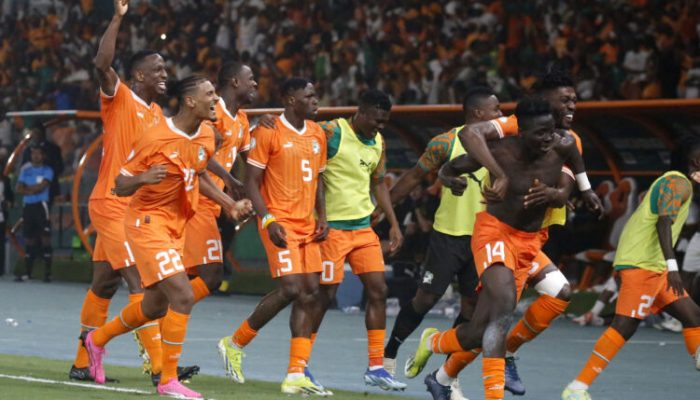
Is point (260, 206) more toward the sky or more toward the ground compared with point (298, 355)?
more toward the sky

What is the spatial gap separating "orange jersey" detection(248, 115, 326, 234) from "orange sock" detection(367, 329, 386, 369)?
2.98 feet

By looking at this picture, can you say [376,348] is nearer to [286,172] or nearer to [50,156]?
[286,172]

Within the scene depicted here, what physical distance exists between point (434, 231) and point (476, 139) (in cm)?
230

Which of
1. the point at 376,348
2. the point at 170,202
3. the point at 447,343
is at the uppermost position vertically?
the point at 170,202

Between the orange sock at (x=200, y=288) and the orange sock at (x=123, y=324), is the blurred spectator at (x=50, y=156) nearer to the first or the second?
the orange sock at (x=200, y=288)

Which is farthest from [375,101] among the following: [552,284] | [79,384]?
[79,384]

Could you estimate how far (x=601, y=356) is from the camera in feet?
31.9

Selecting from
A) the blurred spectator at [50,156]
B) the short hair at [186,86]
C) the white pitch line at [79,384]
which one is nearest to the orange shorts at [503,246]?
the short hair at [186,86]

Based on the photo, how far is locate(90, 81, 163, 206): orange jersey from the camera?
406 inches

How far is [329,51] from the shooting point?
24.8 metres

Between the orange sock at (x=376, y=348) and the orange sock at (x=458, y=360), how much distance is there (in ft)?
3.75

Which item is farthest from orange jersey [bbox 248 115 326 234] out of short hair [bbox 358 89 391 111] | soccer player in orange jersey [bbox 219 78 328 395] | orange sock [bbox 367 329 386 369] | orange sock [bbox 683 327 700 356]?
orange sock [bbox 683 327 700 356]

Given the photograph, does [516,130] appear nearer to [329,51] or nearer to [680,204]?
[680,204]

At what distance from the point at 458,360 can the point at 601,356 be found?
1.02 metres
